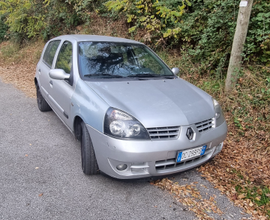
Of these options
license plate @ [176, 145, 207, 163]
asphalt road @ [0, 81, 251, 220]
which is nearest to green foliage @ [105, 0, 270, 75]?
license plate @ [176, 145, 207, 163]

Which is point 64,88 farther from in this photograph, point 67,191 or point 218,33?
point 218,33

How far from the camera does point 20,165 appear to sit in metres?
3.04

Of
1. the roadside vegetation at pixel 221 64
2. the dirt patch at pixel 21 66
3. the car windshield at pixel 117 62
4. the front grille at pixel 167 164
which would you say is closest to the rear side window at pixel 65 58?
the car windshield at pixel 117 62

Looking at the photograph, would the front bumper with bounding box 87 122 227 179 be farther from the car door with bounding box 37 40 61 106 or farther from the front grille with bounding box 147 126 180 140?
the car door with bounding box 37 40 61 106

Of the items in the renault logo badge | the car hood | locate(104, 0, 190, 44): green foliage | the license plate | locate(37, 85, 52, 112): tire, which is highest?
locate(104, 0, 190, 44): green foliage

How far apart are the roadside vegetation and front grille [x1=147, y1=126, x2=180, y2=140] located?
2.31ft

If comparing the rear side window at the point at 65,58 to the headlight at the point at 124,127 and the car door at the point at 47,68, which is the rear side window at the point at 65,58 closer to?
the car door at the point at 47,68

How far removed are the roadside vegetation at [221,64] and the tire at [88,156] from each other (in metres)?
0.79

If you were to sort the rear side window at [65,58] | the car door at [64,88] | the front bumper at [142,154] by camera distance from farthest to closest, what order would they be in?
the rear side window at [65,58]
the car door at [64,88]
the front bumper at [142,154]

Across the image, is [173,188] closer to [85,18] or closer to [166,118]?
[166,118]

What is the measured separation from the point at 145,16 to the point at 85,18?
4108 millimetres

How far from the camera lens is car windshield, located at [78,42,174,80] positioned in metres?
3.19

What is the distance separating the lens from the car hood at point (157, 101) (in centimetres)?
240

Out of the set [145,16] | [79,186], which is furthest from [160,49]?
[79,186]
